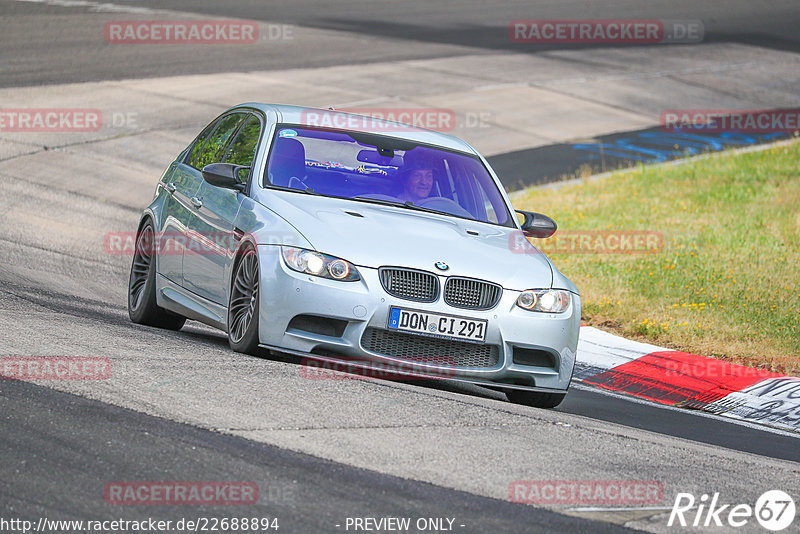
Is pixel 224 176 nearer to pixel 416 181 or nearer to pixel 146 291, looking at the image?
pixel 416 181

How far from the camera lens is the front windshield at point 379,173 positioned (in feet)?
28.1

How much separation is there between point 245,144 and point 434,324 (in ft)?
7.72

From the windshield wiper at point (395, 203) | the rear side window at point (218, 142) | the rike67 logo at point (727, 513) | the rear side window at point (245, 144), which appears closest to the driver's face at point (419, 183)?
the windshield wiper at point (395, 203)

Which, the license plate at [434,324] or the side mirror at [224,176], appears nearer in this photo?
the license plate at [434,324]

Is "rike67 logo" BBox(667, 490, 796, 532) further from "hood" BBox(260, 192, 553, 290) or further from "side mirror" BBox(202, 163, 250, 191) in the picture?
"side mirror" BBox(202, 163, 250, 191)

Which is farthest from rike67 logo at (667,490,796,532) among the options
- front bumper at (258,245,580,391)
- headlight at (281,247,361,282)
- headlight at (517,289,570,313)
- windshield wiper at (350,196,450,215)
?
windshield wiper at (350,196,450,215)

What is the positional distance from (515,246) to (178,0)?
92.7 feet

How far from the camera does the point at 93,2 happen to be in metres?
33.2

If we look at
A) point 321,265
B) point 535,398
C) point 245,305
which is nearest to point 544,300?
point 535,398

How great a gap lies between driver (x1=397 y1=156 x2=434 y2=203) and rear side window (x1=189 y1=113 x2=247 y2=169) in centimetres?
140

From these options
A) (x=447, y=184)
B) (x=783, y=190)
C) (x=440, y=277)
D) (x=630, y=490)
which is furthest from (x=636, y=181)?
(x=630, y=490)

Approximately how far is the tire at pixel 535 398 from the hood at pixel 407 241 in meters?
0.73

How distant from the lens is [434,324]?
747 centimetres

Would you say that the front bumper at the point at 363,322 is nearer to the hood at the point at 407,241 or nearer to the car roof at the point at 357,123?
the hood at the point at 407,241
